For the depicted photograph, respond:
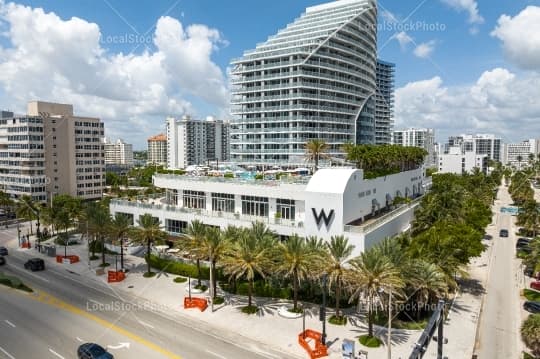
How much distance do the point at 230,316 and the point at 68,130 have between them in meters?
94.5

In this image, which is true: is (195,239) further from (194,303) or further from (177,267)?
(177,267)

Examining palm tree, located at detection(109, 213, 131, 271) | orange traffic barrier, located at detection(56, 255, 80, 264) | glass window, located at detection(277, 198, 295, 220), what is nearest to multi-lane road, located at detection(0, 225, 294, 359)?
palm tree, located at detection(109, 213, 131, 271)

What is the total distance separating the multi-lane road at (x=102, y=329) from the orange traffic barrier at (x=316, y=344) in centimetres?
192

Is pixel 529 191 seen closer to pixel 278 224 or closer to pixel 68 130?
pixel 278 224

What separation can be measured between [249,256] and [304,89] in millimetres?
73854

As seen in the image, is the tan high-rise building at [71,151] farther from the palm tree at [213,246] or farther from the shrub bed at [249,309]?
the shrub bed at [249,309]

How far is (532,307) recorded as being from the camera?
3738 centimetres

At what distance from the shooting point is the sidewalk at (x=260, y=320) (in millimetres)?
30266

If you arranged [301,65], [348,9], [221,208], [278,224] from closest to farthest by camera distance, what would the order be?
[278,224] → [221,208] → [301,65] → [348,9]

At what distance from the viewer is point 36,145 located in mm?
101375

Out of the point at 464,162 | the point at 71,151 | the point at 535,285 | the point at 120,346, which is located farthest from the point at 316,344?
the point at 464,162

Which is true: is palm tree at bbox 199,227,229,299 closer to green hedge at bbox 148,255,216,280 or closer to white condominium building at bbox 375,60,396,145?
green hedge at bbox 148,255,216,280

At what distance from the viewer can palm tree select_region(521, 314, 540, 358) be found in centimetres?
2875

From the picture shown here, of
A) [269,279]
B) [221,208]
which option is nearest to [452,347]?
[269,279]
